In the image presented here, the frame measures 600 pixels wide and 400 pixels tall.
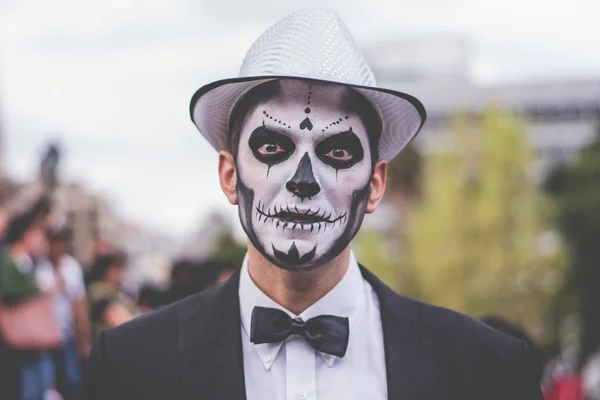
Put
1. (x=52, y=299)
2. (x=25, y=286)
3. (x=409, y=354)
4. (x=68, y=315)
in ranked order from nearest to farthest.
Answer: (x=409, y=354) < (x=25, y=286) < (x=52, y=299) < (x=68, y=315)

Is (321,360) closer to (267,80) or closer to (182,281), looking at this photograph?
(267,80)

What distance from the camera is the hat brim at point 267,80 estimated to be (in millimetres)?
3027

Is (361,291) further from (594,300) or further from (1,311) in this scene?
(594,300)

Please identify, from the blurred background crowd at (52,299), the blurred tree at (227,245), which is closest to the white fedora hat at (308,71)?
the blurred background crowd at (52,299)

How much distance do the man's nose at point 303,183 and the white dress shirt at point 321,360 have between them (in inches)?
14.4

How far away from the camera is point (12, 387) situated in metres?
6.28

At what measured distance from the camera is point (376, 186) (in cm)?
318

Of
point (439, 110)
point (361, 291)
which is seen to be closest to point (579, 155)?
point (361, 291)

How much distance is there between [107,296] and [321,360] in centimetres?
465

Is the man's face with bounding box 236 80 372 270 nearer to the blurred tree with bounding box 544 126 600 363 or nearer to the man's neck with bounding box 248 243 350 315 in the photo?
the man's neck with bounding box 248 243 350 315

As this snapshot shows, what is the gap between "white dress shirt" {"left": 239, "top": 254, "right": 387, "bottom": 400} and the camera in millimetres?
2932

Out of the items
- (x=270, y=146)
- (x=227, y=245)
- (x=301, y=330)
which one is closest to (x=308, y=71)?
(x=270, y=146)

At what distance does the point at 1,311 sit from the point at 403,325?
3.80 metres

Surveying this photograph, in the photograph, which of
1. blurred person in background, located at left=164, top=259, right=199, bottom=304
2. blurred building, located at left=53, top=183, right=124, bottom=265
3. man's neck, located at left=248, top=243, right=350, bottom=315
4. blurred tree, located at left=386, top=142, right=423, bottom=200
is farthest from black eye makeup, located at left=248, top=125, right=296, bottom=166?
blurred tree, located at left=386, top=142, right=423, bottom=200
